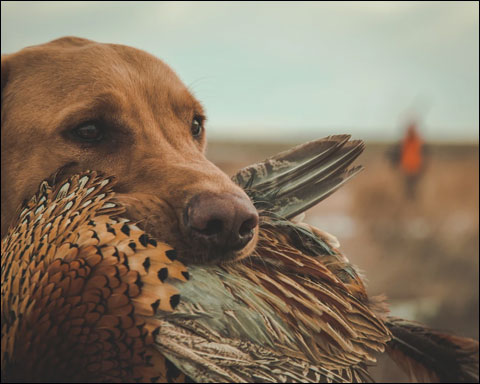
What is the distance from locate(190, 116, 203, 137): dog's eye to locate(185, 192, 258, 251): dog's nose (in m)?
1.07

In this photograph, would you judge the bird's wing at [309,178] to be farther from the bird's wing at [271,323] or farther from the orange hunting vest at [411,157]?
the orange hunting vest at [411,157]

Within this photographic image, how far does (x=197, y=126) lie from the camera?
276 cm

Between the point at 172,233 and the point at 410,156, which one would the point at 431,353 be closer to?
the point at 172,233

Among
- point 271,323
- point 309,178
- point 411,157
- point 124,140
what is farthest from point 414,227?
point 271,323

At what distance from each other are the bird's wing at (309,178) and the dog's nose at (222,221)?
0.43 meters

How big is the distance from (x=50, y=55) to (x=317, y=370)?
1747mm

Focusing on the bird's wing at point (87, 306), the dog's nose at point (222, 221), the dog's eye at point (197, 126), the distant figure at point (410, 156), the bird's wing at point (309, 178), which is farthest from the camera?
the distant figure at point (410, 156)

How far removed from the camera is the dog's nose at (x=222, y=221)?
64.3 inches

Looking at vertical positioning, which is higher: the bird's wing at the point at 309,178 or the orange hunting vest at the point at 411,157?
the bird's wing at the point at 309,178

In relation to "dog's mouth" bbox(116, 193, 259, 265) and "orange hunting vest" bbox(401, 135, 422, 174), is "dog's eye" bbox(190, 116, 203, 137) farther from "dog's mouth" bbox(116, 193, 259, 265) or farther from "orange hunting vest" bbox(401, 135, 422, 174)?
"orange hunting vest" bbox(401, 135, 422, 174)

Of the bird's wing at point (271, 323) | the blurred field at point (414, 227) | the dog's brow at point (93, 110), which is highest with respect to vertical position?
the dog's brow at point (93, 110)

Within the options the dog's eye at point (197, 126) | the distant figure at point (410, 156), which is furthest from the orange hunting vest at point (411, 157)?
the dog's eye at point (197, 126)

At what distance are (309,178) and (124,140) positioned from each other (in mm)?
731

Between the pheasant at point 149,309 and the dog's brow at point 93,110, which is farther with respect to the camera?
the dog's brow at point 93,110
